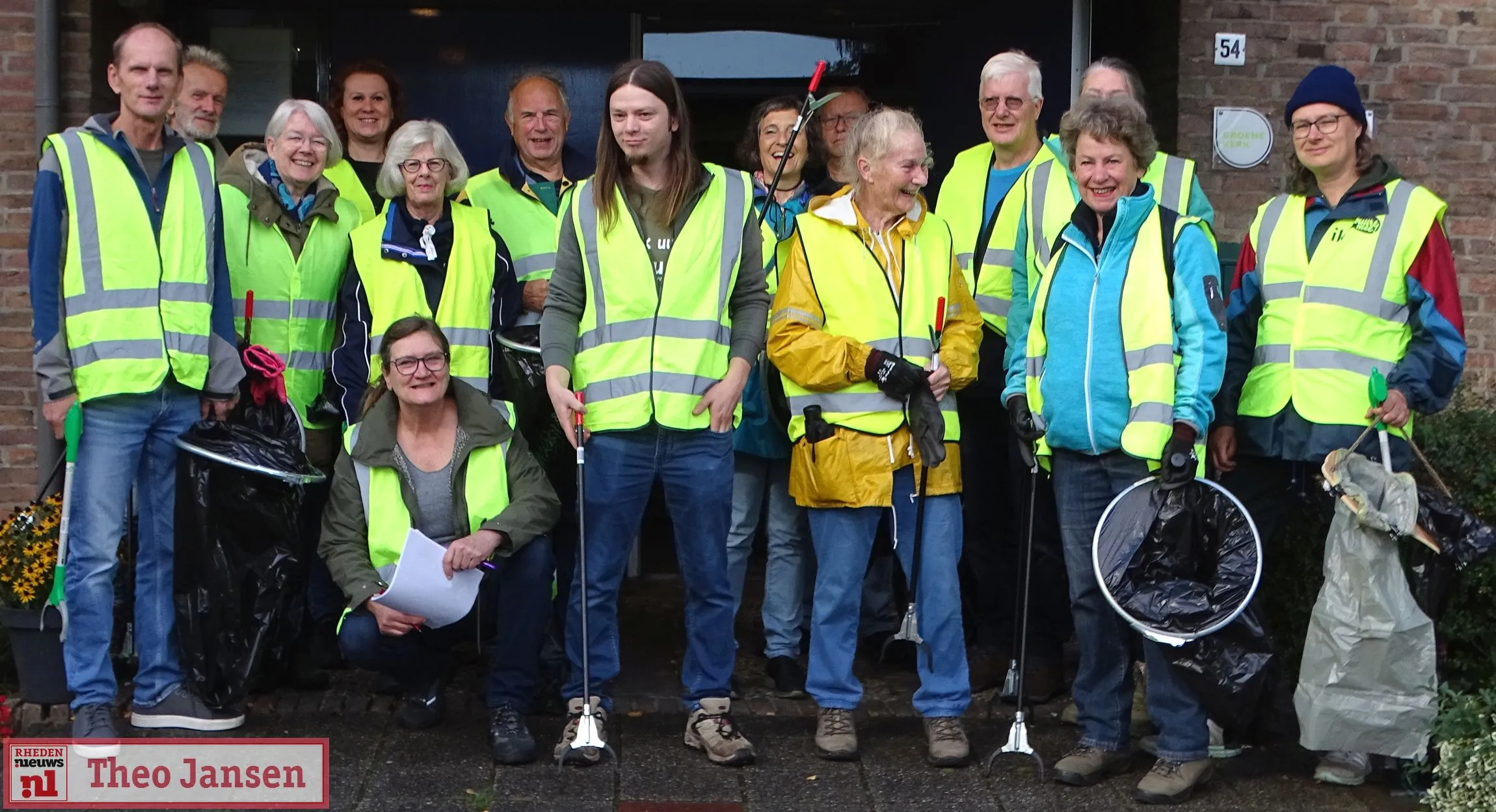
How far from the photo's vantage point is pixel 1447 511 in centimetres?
456

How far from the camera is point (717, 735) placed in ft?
16.1

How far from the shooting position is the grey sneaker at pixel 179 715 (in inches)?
200

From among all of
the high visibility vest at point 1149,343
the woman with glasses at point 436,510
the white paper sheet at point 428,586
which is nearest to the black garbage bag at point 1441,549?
the high visibility vest at point 1149,343

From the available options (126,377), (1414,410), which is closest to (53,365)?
(126,377)

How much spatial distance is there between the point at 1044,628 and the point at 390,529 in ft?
7.16

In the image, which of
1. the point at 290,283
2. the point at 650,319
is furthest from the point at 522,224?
the point at 650,319

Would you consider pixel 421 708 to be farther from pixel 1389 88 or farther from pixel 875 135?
pixel 1389 88

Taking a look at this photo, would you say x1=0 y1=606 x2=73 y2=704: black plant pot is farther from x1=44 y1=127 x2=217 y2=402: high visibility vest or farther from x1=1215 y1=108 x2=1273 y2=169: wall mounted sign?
x1=1215 y1=108 x2=1273 y2=169: wall mounted sign

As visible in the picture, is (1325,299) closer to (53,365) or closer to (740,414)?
(740,414)

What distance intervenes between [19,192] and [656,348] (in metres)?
3.21

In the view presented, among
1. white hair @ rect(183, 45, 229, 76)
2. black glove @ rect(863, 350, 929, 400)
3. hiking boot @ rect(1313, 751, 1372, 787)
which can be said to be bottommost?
hiking boot @ rect(1313, 751, 1372, 787)

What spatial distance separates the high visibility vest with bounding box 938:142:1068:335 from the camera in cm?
540

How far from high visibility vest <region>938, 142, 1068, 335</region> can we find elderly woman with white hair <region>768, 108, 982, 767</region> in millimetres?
414

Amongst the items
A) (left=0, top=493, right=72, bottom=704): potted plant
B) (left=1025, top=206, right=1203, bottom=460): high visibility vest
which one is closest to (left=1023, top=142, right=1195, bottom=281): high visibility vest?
(left=1025, top=206, right=1203, bottom=460): high visibility vest
